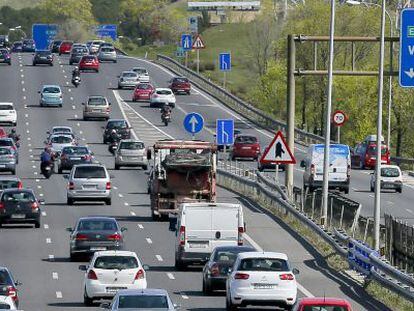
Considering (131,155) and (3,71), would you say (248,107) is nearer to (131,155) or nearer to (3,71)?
(3,71)

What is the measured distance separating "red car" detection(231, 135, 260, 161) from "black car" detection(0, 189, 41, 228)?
3631 centimetres

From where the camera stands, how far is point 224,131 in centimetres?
6669

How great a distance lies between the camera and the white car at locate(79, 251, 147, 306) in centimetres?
3366

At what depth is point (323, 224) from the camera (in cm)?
4822

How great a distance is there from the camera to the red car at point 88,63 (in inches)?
5183

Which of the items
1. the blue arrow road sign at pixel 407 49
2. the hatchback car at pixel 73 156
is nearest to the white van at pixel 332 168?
the hatchback car at pixel 73 156

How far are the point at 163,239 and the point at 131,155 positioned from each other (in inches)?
1069

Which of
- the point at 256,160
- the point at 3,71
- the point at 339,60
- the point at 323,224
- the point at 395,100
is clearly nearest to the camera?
the point at 323,224

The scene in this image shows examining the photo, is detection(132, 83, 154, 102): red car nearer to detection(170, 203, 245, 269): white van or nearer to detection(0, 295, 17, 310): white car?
detection(170, 203, 245, 269): white van

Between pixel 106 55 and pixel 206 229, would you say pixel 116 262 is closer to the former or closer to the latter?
pixel 206 229

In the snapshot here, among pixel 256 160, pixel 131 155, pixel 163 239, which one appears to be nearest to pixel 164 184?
pixel 163 239

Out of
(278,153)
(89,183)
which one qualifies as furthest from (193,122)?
(278,153)

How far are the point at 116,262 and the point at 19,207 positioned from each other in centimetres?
1800

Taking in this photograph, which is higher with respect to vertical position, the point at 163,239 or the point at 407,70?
the point at 407,70
